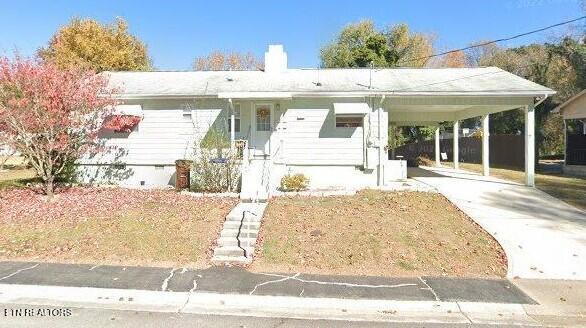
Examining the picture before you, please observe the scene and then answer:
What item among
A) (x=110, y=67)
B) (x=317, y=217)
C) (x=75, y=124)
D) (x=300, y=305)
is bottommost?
(x=300, y=305)

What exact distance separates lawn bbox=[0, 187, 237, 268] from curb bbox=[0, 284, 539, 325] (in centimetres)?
130

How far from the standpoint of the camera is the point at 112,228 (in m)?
8.09

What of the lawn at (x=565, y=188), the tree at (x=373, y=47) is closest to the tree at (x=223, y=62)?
the tree at (x=373, y=47)

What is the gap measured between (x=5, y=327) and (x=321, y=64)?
3541 centimetres

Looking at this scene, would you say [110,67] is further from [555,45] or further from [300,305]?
[555,45]

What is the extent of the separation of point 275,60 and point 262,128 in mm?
3817

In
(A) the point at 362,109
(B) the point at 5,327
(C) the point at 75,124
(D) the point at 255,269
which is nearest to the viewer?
(B) the point at 5,327

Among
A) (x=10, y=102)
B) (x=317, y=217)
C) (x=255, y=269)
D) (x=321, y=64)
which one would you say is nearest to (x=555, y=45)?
(x=321, y=64)

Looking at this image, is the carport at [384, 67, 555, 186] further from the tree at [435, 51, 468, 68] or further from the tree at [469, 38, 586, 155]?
the tree at [435, 51, 468, 68]

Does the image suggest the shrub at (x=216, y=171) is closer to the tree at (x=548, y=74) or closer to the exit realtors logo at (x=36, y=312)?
the exit realtors logo at (x=36, y=312)

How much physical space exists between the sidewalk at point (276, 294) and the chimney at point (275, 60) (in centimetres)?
1015

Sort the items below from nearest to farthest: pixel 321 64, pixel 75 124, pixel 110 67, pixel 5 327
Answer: pixel 5 327
pixel 75 124
pixel 110 67
pixel 321 64

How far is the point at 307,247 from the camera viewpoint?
727 centimetres

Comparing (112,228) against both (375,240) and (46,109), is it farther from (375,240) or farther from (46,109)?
(375,240)
